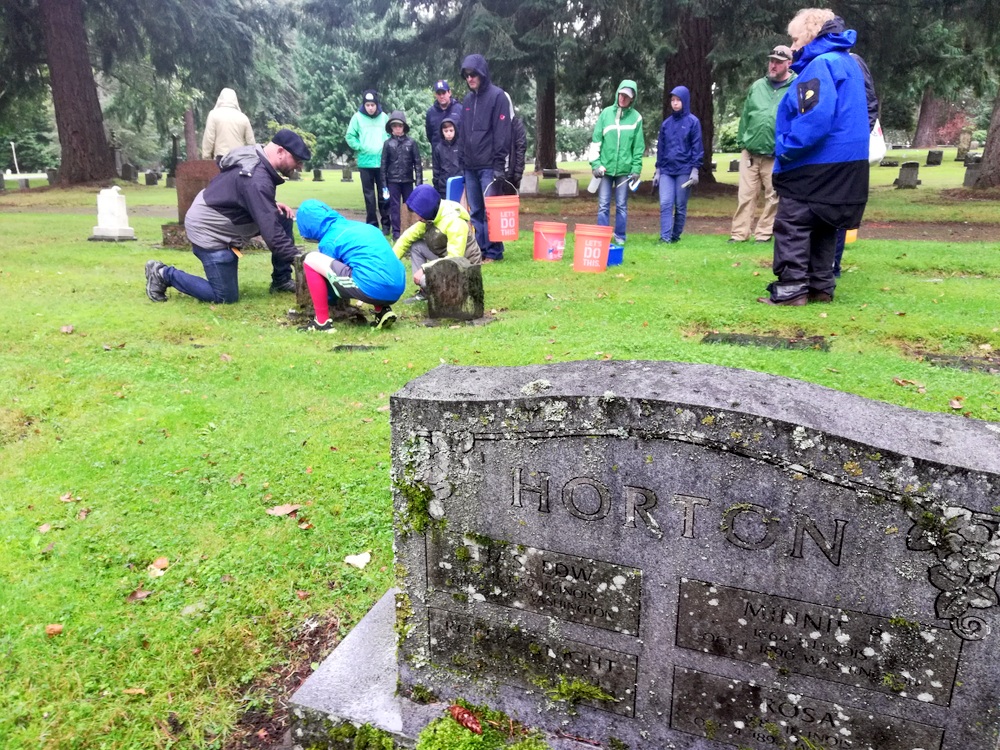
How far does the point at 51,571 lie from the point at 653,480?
9.07ft

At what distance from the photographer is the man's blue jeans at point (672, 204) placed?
10.7 m

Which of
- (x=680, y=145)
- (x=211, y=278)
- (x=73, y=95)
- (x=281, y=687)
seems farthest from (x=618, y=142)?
(x=73, y=95)

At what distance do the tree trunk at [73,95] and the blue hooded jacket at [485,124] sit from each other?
16528 mm

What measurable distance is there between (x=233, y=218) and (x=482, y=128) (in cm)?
375

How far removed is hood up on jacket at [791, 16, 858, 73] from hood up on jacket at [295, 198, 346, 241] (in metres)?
4.30

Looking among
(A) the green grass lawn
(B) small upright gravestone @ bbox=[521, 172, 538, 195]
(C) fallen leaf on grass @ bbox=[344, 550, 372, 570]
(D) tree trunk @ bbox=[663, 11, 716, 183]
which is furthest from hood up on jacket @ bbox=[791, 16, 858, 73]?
(B) small upright gravestone @ bbox=[521, 172, 538, 195]

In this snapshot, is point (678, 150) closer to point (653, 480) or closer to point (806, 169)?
point (806, 169)

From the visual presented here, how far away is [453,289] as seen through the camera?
7.04 meters

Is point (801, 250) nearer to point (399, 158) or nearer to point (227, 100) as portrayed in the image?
point (399, 158)

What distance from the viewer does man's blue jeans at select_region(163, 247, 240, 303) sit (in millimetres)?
7691

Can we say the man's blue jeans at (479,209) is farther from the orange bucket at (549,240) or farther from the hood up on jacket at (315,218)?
the hood up on jacket at (315,218)

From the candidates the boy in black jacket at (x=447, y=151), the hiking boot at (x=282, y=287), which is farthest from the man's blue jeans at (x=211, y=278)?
the boy in black jacket at (x=447, y=151)

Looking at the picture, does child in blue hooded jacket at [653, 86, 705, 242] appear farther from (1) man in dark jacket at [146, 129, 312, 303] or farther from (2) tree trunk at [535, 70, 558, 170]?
(2) tree trunk at [535, 70, 558, 170]

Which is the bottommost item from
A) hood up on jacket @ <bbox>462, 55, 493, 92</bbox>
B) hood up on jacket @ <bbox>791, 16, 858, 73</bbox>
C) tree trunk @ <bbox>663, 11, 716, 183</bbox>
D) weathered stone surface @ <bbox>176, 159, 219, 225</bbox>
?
weathered stone surface @ <bbox>176, 159, 219, 225</bbox>
